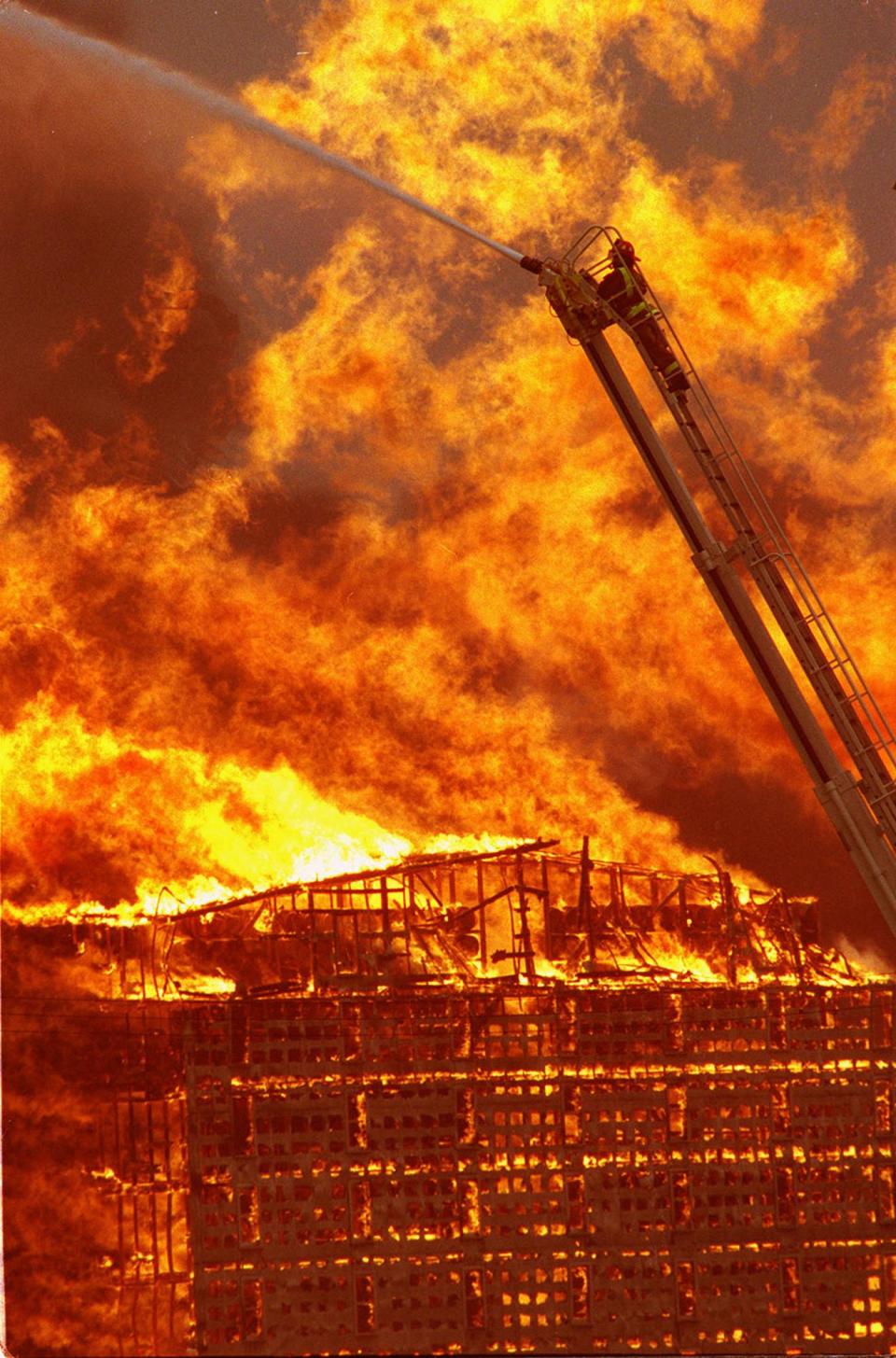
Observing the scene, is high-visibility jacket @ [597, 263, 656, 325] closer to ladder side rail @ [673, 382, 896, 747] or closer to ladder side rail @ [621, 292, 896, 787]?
ladder side rail @ [621, 292, 896, 787]

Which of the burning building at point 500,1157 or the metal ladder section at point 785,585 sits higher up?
the metal ladder section at point 785,585

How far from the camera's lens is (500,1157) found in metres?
5.62

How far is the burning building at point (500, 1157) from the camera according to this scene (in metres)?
5.62

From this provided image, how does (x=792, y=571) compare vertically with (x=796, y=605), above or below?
above

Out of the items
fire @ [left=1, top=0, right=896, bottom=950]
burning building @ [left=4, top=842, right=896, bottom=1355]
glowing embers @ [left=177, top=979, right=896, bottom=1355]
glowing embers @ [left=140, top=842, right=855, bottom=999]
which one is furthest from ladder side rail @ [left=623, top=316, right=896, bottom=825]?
glowing embers @ [left=177, top=979, right=896, bottom=1355]

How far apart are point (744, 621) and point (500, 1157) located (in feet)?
6.55

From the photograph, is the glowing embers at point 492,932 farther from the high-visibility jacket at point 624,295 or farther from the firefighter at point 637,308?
the high-visibility jacket at point 624,295

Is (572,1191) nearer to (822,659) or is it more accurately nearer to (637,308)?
(822,659)

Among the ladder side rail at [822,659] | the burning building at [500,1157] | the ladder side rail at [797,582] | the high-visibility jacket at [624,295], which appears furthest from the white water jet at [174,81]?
the burning building at [500,1157]

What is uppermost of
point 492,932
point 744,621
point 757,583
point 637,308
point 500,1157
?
point 637,308

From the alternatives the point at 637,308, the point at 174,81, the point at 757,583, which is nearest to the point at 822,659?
the point at 757,583

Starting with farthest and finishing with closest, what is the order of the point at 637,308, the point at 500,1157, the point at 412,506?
the point at 412,506 < the point at 500,1157 < the point at 637,308

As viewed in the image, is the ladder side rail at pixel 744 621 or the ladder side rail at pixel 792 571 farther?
the ladder side rail at pixel 792 571

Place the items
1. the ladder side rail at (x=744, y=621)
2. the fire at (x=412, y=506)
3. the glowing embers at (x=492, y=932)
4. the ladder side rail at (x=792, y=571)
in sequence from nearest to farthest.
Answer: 1. the ladder side rail at (x=744, y=621)
2. the ladder side rail at (x=792, y=571)
3. the glowing embers at (x=492, y=932)
4. the fire at (x=412, y=506)
